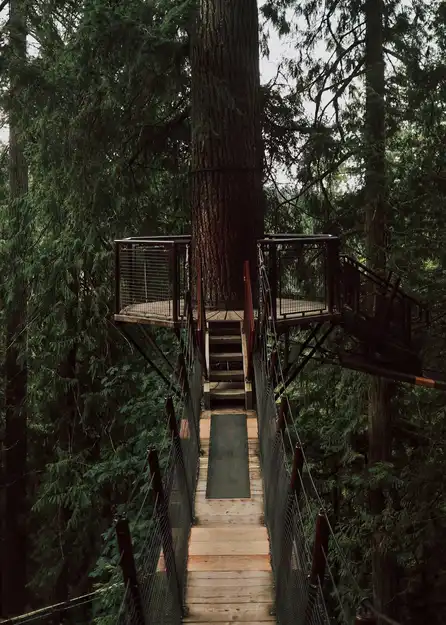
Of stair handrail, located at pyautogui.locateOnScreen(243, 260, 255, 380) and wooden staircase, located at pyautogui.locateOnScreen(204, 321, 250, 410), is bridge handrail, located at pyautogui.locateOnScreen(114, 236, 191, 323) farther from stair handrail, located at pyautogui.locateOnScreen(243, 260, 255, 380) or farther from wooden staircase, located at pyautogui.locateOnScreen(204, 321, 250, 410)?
stair handrail, located at pyautogui.locateOnScreen(243, 260, 255, 380)

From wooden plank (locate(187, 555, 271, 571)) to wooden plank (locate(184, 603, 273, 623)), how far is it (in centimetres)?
37

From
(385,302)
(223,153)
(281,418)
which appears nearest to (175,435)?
(281,418)

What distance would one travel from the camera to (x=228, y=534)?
5.01 meters

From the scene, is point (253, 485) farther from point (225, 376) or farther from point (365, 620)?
point (365, 620)

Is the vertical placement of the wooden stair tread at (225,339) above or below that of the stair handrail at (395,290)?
below

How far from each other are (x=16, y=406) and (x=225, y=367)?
331 inches

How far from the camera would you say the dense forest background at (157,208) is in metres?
9.30

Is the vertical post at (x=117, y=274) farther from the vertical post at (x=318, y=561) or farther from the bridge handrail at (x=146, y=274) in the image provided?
the vertical post at (x=318, y=561)

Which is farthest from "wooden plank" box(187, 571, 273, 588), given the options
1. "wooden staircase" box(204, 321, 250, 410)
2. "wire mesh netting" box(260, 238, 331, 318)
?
"wire mesh netting" box(260, 238, 331, 318)

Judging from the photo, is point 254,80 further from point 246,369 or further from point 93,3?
point 246,369

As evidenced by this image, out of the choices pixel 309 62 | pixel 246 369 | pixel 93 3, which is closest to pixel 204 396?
pixel 246 369

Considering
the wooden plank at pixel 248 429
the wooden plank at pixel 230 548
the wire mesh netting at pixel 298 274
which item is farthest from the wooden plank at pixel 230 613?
the wire mesh netting at pixel 298 274

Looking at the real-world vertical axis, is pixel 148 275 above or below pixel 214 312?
above

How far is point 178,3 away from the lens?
8742mm
